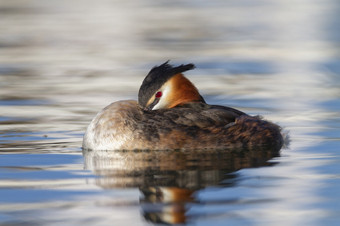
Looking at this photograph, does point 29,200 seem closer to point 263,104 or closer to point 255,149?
point 255,149

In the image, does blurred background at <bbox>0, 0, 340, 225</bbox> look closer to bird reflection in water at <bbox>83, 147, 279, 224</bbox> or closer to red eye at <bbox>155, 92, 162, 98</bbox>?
bird reflection in water at <bbox>83, 147, 279, 224</bbox>

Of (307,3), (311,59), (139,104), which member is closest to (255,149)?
(139,104)

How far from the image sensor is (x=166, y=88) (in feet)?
34.8

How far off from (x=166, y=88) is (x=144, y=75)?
6516 mm

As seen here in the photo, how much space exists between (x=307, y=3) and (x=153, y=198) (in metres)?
24.1

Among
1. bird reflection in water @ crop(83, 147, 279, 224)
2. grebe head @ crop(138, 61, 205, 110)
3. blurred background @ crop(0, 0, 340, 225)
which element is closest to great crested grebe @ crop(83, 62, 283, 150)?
grebe head @ crop(138, 61, 205, 110)

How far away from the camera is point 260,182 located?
8.23m

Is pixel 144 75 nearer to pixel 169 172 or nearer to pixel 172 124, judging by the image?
pixel 172 124

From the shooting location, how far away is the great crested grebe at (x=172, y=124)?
10242mm

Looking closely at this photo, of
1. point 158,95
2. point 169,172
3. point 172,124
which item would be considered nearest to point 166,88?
point 158,95

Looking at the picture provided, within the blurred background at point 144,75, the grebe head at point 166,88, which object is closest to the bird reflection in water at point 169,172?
the blurred background at point 144,75

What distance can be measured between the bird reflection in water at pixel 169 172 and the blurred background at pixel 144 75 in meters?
0.05

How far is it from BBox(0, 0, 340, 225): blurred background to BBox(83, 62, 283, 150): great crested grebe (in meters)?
0.40

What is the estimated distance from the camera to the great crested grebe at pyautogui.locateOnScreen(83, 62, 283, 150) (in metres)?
10.2
